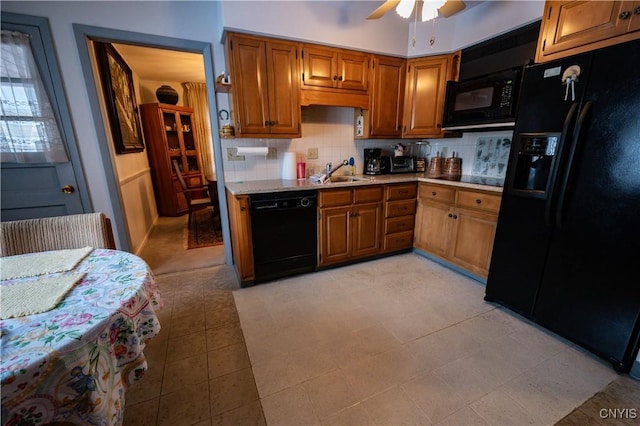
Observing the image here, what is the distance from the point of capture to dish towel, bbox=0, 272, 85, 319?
2.65 ft

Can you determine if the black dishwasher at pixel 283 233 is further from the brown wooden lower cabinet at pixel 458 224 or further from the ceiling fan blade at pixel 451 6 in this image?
the ceiling fan blade at pixel 451 6

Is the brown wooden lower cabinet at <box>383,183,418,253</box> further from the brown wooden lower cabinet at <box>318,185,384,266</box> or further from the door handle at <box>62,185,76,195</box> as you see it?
the door handle at <box>62,185,76,195</box>

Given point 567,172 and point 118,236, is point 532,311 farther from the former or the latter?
point 118,236

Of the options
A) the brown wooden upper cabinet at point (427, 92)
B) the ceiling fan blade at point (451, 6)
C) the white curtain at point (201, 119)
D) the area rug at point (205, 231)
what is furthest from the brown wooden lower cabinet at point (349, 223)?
the white curtain at point (201, 119)

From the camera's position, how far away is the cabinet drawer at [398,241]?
2922mm

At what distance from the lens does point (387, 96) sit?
112 inches

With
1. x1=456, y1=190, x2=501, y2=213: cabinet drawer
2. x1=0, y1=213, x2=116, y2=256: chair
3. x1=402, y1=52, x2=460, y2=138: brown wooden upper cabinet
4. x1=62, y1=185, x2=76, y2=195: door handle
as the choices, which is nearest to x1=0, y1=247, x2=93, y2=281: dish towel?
x1=0, y1=213, x2=116, y2=256: chair

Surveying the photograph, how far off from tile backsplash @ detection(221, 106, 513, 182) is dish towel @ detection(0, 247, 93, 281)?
5.17 feet

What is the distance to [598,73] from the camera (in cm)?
144

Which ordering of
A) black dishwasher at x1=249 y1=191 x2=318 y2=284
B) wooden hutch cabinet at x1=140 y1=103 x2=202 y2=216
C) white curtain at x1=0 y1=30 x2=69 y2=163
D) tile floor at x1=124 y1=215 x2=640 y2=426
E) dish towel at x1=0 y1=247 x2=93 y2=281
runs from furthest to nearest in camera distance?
1. wooden hutch cabinet at x1=140 y1=103 x2=202 y2=216
2. black dishwasher at x1=249 y1=191 x2=318 y2=284
3. white curtain at x1=0 y1=30 x2=69 y2=163
4. tile floor at x1=124 y1=215 x2=640 y2=426
5. dish towel at x1=0 y1=247 x2=93 y2=281

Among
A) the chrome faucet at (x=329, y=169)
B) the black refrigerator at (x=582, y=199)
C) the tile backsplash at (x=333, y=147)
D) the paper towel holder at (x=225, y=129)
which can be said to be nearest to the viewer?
the black refrigerator at (x=582, y=199)

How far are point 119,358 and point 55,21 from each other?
259cm

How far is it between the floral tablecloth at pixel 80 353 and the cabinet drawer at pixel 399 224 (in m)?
2.32

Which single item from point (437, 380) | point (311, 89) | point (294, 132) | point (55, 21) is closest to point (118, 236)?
point (55, 21)
